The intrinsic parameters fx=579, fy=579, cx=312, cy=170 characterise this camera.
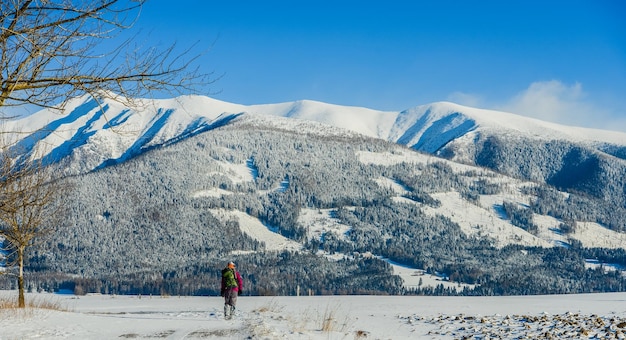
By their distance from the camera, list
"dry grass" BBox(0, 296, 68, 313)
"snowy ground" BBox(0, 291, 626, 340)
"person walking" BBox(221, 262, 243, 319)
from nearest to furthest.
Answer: "snowy ground" BBox(0, 291, 626, 340)
"dry grass" BBox(0, 296, 68, 313)
"person walking" BBox(221, 262, 243, 319)

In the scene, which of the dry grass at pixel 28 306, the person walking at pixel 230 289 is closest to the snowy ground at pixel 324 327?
the dry grass at pixel 28 306

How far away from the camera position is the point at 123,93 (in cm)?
711

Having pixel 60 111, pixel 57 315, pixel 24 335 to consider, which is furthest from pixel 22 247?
pixel 60 111

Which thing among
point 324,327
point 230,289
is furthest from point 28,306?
point 324,327

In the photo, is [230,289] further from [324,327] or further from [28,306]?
[28,306]

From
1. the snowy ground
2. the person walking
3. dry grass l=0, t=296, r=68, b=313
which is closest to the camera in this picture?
the snowy ground

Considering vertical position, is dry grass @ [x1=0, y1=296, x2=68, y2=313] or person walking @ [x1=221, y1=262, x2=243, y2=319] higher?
person walking @ [x1=221, y1=262, x2=243, y2=319]

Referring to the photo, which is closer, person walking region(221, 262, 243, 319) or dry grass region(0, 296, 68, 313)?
dry grass region(0, 296, 68, 313)

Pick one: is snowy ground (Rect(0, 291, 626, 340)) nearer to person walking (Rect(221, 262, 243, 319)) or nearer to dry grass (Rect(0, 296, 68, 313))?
dry grass (Rect(0, 296, 68, 313))

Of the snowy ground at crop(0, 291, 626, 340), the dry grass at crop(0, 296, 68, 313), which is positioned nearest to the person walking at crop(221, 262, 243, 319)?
the snowy ground at crop(0, 291, 626, 340)

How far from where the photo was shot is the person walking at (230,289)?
19547 mm

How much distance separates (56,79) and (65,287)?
17700 centimetres

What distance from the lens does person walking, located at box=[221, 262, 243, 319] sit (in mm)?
19547

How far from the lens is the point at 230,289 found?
19.6 meters
